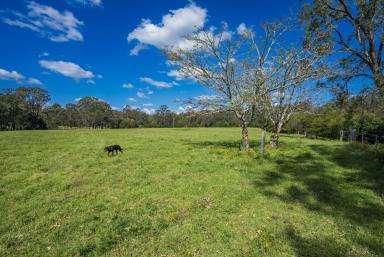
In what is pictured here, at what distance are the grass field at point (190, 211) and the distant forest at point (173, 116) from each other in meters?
6.44

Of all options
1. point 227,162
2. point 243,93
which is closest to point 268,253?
point 227,162

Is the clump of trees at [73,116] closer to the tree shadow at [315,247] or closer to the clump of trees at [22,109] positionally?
the clump of trees at [22,109]

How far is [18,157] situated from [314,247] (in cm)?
1652

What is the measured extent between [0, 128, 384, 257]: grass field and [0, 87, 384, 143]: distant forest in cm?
644

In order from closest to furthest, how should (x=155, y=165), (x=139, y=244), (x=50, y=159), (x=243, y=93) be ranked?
(x=139, y=244)
(x=155, y=165)
(x=50, y=159)
(x=243, y=93)

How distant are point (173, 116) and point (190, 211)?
11967cm

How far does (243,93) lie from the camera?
17.2 meters

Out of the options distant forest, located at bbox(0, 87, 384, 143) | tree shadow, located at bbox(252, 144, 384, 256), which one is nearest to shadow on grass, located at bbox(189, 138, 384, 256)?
tree shadow, located at bbox(252, 144, 384, 256)

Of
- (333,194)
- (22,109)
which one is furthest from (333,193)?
(22,109)

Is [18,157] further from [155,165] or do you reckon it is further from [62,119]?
[62,119]

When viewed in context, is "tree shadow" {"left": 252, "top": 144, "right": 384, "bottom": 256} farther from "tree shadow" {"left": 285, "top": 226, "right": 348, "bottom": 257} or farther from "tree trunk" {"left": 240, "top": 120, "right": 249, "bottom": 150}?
"tree trunk" {"left": 240, "top": 120, "right": 249, "bottom": 150}

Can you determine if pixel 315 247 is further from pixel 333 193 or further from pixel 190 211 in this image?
pixel 333 193

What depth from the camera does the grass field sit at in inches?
196

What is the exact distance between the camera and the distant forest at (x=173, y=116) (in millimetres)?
16844
